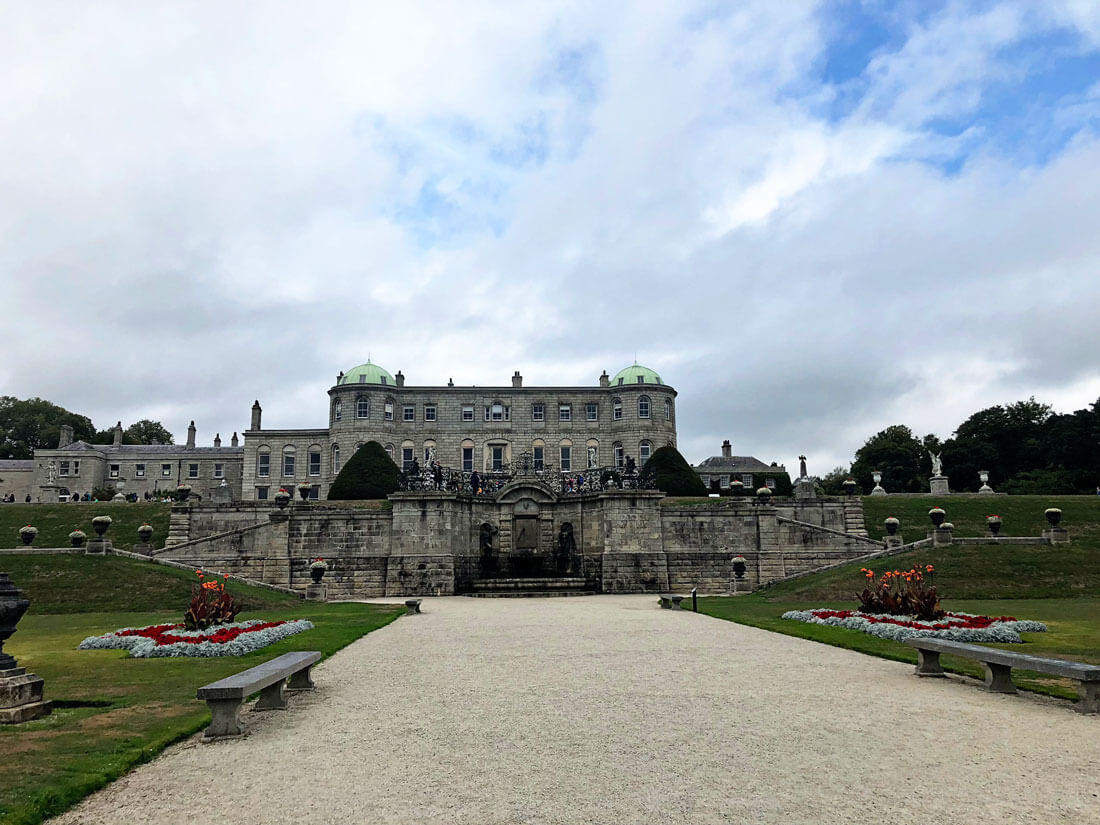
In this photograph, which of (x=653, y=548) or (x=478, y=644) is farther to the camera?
(x=653, y=548)

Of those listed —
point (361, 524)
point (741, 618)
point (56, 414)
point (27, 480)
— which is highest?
point (56, 414)

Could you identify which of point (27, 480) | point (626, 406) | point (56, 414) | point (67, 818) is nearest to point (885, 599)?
point (67, 818)

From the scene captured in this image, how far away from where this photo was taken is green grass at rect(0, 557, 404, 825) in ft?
20.8

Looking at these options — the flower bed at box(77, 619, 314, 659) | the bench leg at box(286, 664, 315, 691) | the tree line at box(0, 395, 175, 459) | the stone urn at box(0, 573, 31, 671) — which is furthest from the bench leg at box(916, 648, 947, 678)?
the tree line at box(0, 395, 175, 459)

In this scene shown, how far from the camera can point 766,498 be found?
3622 cm

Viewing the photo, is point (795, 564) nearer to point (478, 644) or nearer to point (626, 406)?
point (478, 644)

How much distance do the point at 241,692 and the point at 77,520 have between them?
3873 cm

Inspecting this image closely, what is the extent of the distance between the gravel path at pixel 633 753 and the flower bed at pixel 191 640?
3.06 meters

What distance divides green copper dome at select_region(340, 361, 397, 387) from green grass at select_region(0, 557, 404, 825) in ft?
159

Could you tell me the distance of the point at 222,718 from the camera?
8031mm

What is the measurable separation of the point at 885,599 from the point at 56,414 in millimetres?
94376

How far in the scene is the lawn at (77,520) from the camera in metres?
37.6

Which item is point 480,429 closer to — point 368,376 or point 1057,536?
point 368,376

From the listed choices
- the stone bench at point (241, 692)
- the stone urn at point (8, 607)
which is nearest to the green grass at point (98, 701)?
the stone bench at point (241, 692)
